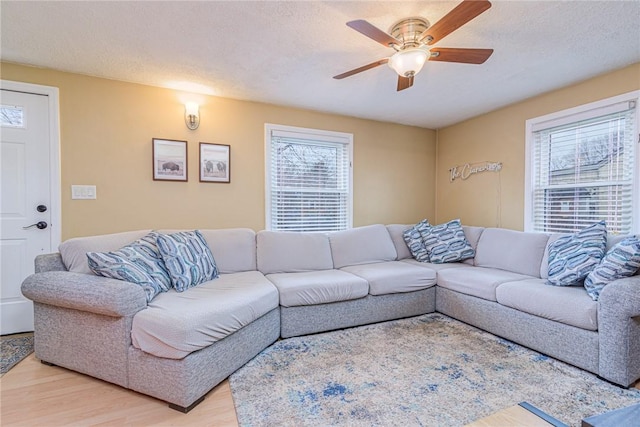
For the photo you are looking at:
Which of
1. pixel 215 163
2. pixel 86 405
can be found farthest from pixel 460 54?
pixel 86 405

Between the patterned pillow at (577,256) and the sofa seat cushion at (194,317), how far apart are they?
230 cm

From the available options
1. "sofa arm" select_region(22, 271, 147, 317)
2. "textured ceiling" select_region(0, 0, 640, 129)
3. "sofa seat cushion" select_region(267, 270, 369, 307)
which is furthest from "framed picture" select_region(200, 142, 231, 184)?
"sofa arm" select_region(22, 271, 147, 317)

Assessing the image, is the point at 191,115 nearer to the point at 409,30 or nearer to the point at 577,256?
the point at 409,30

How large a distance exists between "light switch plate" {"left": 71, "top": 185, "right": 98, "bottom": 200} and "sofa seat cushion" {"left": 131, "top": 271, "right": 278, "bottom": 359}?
1471 mm

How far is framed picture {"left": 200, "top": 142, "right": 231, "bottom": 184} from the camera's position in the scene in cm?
323

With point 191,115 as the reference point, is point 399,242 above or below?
below

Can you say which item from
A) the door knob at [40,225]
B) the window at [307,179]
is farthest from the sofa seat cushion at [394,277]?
the door knob at [40,225]

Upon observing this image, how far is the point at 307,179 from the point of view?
3.78 metres

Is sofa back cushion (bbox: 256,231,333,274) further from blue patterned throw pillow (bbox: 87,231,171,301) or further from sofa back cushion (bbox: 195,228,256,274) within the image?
blue patterned throw pillow (bbox: 87,231,171,301)

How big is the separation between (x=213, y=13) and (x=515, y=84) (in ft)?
9.17

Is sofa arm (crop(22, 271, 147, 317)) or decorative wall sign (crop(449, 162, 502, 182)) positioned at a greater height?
decorative wall sign (crop(449, 162, 502, 182))

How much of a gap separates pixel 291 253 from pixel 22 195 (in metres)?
2.42

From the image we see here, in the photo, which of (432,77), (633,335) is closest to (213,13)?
(432,77)

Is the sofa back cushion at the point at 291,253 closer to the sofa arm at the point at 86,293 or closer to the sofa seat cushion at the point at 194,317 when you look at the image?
the sofa seat cushion at the point at 194,317
